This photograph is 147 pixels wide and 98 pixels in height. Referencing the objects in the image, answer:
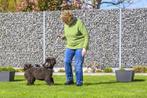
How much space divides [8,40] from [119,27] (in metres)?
4.69

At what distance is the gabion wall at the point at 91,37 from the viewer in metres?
20.0

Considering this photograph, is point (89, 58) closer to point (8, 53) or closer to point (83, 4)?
point (8, 53)

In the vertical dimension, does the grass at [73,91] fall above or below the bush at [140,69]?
below

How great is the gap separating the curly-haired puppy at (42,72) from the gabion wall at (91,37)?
24.1ft

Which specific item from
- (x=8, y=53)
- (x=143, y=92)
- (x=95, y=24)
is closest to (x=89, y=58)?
(x=95, y=24)

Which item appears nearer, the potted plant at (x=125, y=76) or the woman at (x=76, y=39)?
the woman at (x=76, y=39)

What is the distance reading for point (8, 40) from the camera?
22016 millimetres

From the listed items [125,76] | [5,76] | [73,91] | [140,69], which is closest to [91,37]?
[140,69]

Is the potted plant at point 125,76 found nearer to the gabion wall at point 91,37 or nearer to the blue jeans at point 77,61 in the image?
the blue jeans at point 77,61

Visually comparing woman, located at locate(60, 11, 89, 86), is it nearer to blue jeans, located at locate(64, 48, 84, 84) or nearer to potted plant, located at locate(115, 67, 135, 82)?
blue jeans, located at locate(64, 48, 84, 84)

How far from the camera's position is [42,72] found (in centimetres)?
1293

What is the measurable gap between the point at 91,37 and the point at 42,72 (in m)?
7.82

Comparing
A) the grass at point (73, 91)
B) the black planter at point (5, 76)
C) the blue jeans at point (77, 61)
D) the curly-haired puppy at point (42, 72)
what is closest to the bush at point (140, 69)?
the black planter at point (5, 76)

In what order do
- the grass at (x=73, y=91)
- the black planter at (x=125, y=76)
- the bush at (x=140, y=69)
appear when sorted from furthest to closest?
the bush at (x=140, y=69), the black planter at (x=125, y=76), the grass at (x=73, y=91)
